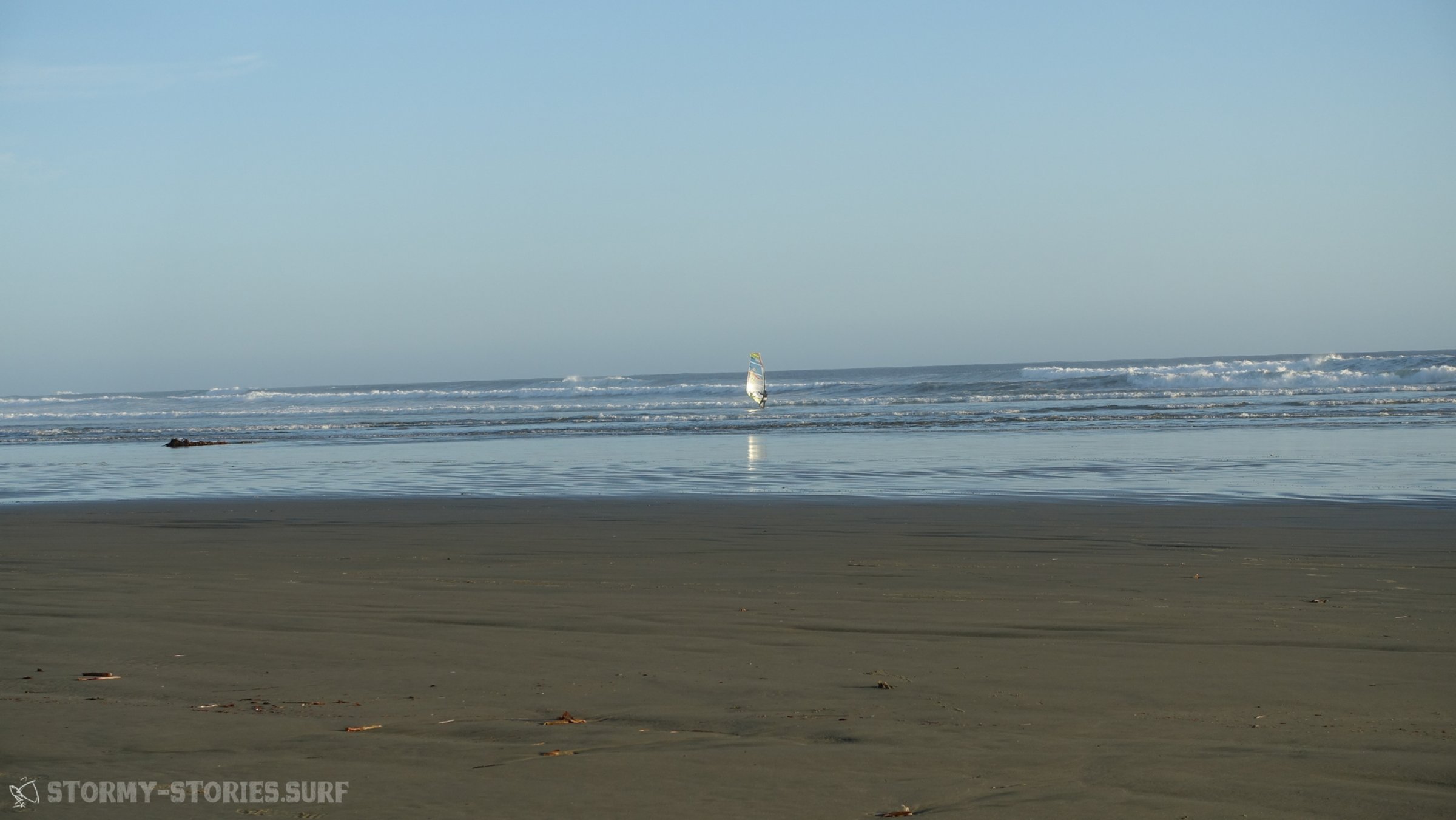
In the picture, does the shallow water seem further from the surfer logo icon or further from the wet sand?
the surfer logo icon

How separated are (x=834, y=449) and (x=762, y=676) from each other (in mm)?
15171

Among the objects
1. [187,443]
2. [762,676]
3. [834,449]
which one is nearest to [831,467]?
[834,449]

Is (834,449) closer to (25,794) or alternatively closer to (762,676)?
(762,676)

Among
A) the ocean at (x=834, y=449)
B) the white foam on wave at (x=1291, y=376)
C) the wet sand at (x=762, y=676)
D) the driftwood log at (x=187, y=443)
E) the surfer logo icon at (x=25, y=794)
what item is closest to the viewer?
the surfer logo icon at (x=25, y=794)

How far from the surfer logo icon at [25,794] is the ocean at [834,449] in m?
9.27

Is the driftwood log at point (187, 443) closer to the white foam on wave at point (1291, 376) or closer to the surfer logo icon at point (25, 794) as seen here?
the surfer logo icon at point (25, 794)

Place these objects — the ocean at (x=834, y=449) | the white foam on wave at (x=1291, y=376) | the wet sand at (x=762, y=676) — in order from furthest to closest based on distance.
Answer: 1. the white foam on wave at (x=1291, y=376)
2. the ocean at (x=834, y=449)
3. the wet sand at (x=762, y=676)

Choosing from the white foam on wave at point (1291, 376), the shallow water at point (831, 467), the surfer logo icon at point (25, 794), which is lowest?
the shallow water at point (831, 467)

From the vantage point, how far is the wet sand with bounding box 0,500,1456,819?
3000 millimetres

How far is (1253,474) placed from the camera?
12836 millimetres

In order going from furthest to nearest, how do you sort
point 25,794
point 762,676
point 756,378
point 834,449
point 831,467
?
point 756,378 < point 834,449 < point 831,467 < point 762,676 < point 25,794

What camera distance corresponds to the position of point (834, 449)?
63.1 ft

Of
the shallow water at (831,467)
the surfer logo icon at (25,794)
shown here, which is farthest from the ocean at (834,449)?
the surfer logo icon at (25,794)

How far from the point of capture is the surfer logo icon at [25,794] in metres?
2.87
